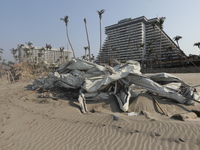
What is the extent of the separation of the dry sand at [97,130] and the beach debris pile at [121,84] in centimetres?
32

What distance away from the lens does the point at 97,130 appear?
115 inches

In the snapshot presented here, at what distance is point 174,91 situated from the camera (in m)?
4.18

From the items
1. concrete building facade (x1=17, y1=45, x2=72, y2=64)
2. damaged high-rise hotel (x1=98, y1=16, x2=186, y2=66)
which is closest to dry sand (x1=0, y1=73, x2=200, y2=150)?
concrete building facade (x1=17, y1=45, x2=72, y2=64)

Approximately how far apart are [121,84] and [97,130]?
2.34 meters

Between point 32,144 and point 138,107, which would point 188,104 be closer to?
point 138,107

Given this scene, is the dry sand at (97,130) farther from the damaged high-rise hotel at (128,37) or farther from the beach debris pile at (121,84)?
the damaged high-rise hotel at (128,37)

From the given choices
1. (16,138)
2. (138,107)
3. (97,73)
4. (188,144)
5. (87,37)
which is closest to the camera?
(188,144)

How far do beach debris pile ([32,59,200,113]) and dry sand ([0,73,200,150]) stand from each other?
Answer: 0.32 m

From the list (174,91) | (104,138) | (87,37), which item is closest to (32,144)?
(104,138)

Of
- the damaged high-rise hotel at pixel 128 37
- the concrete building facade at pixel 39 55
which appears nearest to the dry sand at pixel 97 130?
the concrete building facade at pixel 39 55

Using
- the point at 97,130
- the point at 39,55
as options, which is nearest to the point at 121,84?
the point at 97,130

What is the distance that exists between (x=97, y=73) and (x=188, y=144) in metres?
3.90

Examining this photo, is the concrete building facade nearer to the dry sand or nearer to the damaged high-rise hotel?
the damaged high-rise hotel

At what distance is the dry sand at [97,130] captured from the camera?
235cm
